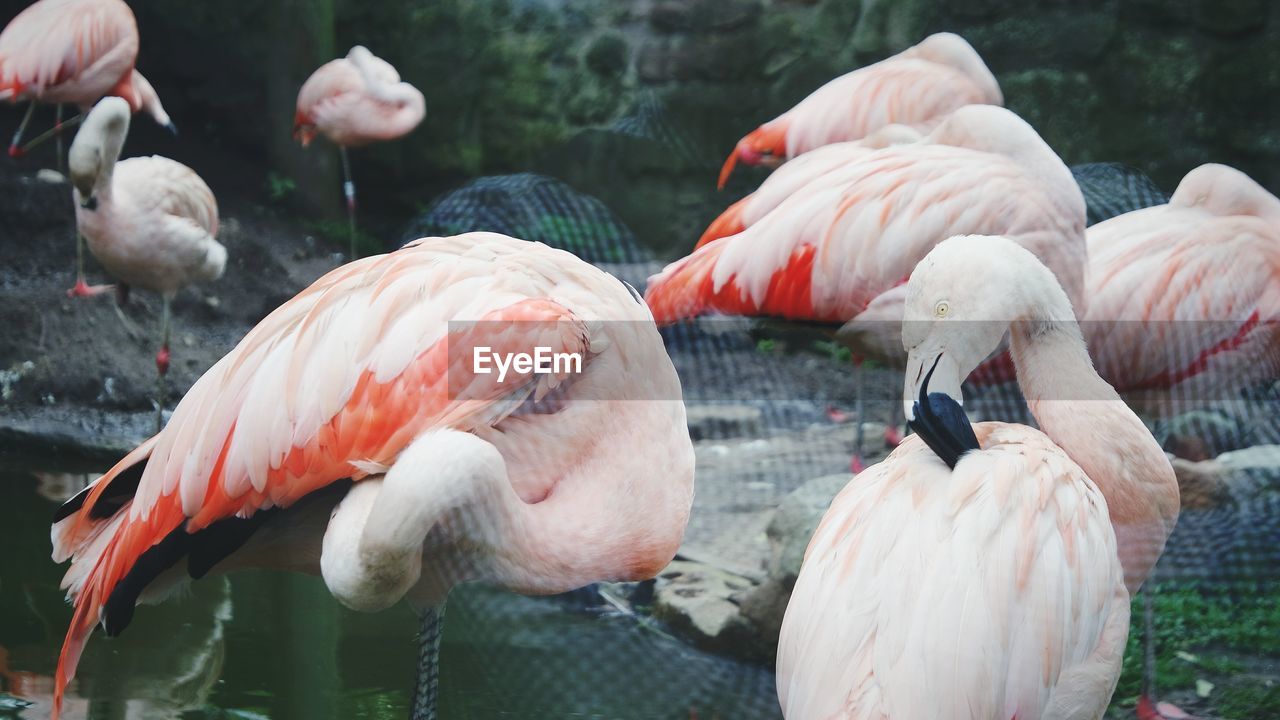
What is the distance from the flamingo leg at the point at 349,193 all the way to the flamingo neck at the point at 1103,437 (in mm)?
2967

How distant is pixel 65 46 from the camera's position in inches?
182

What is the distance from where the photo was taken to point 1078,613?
1522 mm

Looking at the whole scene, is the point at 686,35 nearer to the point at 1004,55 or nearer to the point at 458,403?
the point at 1004,55

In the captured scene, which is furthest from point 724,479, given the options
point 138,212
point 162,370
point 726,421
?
point 138,212

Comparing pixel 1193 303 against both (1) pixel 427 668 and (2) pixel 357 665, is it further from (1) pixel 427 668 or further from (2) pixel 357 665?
(2) pixel 357 665

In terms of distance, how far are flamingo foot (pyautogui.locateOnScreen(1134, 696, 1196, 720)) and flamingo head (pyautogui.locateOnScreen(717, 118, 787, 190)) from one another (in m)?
1.80

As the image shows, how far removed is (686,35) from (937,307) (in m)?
2.67

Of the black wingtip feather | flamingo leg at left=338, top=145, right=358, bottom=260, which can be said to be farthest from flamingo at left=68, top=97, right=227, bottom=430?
the black wingtip feather

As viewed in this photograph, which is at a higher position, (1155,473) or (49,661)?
(1155,473)

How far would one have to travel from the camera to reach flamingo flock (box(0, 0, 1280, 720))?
1483 mm

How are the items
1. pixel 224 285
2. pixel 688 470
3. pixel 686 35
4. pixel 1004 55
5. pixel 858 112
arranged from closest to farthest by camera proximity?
pixel 688 470, pixel 858 112, pixel 1004 55, pixel 686 35, pixel 224 285

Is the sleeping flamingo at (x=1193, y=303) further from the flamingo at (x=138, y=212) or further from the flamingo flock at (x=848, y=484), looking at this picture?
the flamingo at (x=138, y=212)

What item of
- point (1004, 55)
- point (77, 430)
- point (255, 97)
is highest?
point (1004, 55)

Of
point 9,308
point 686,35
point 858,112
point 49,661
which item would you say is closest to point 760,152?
point 858,112
